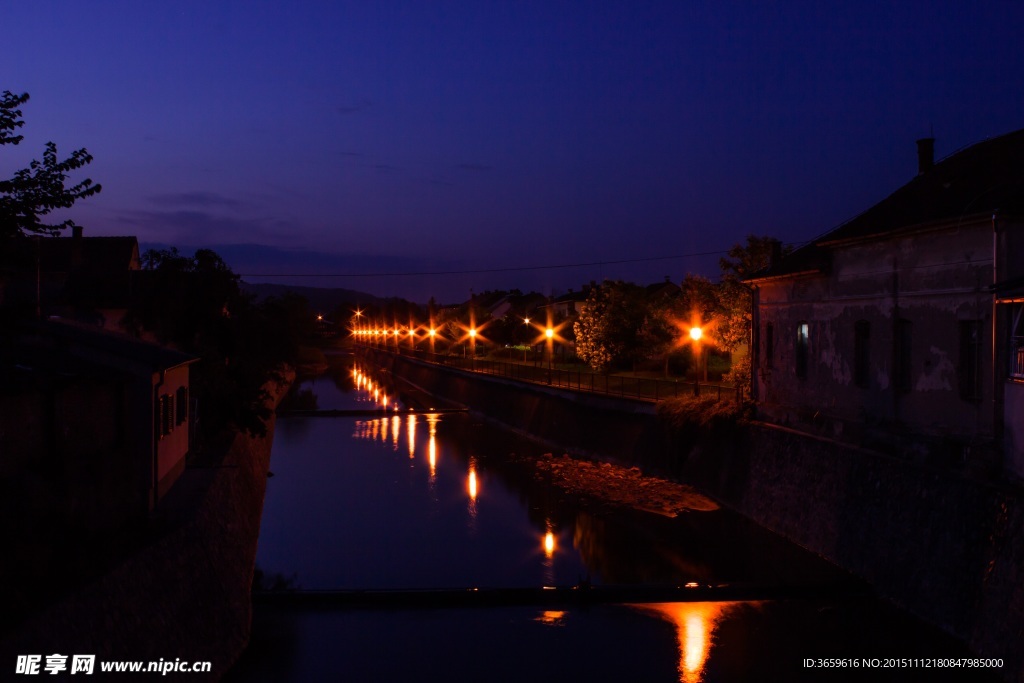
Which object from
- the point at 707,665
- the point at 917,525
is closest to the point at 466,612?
the point at 707,665

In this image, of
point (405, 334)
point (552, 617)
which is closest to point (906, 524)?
point (552, 617)

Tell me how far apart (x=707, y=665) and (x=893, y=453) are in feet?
19.8

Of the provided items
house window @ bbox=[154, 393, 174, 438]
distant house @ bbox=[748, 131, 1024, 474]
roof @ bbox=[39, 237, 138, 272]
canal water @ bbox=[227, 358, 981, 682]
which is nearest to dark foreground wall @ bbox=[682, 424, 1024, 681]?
canal water @ bbox=[227, 358, 981, 682]

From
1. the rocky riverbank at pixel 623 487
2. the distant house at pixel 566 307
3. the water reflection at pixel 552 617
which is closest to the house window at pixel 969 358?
the water reflection at pixel 552 617

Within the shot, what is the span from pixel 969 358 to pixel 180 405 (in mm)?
16284

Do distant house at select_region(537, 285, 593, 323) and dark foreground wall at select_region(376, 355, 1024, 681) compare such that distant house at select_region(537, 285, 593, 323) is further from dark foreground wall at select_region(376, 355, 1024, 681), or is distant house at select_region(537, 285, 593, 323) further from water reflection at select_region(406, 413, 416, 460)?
dark foreground wall at select_region(376, 355, 1024, 681)

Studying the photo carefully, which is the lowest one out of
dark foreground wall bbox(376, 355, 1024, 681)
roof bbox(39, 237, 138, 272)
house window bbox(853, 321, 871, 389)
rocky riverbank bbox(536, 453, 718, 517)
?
rocky riverbank bbox(536, 453, 718, 517)

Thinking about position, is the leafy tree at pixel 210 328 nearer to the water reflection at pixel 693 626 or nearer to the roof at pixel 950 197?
the water reflection at pixel 693 626

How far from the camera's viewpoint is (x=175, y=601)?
37.1 ft

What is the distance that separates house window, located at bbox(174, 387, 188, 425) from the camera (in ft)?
59.8

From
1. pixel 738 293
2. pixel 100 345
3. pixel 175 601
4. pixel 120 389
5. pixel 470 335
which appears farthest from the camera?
pixel 470 335

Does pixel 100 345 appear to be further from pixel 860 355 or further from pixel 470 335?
pixel 470 335

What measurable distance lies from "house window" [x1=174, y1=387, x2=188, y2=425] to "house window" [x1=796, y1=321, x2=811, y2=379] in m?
15.4

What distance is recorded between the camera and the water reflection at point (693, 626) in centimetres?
1337
